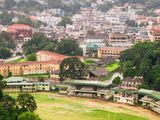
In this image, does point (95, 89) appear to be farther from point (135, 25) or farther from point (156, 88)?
point (135, 25)

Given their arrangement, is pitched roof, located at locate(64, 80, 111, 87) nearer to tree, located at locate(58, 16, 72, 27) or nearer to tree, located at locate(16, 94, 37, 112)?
tree, located at locate(16, 94, 37, 112)

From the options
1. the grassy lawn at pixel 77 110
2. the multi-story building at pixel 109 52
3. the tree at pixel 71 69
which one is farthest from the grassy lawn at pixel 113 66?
the grassy lawn at pixel 77 110

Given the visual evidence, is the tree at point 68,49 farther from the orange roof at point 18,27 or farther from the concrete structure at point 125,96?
the concrete structure at point 125,96

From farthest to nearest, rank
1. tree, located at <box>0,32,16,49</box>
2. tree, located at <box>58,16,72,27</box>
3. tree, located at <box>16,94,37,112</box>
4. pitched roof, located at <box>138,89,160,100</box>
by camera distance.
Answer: tree, located at <box>58,16,72,27</box> < tree, located at <box>0,32,16,49</box> < pitched roof, located at <box>138,89,160,100</box> < tree, located at <box>16,94,37,112</box>

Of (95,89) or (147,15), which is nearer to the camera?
(95,89)

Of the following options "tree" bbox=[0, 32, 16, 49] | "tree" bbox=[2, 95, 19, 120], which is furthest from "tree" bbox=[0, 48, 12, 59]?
"tree" bbox=[2, 95, 19, 120]

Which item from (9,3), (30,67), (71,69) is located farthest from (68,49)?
(9,3)

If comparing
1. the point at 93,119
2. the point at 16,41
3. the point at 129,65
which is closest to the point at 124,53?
the point at 129,65
